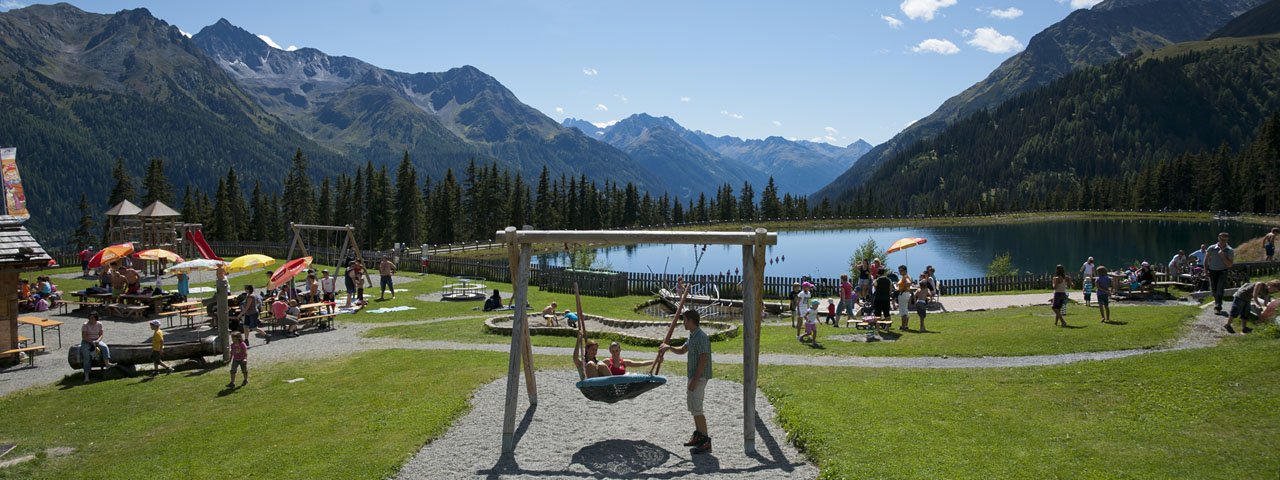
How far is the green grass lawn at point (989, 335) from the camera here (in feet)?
52.4

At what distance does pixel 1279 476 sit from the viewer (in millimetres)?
7230

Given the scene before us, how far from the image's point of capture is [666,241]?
35.6 ft

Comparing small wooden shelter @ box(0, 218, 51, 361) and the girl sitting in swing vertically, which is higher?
small wooden shelter @ box(0, 218, 51, 361)

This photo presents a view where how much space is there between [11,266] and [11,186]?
840 inches

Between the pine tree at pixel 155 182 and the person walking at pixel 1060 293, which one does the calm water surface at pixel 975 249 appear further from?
the pine tree at pixel 155 182

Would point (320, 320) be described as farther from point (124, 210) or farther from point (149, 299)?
point (124, 210)

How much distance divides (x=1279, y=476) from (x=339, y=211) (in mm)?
86306

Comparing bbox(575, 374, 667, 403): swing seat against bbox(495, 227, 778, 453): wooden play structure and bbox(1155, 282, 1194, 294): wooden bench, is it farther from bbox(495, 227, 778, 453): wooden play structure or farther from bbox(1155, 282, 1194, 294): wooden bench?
bbox(1155, 282, 1194, 294): wooden bench

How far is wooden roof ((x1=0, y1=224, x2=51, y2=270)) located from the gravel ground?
14691 mm

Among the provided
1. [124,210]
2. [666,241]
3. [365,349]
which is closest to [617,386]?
[666,241]

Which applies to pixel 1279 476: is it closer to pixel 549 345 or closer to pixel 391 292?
pixel 549 345

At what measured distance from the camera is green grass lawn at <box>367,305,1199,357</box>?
52.4 feet

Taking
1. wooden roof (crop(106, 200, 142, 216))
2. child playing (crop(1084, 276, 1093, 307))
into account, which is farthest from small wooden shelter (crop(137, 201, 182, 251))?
A: child playing (crop(1084, 276, 1093, 307))

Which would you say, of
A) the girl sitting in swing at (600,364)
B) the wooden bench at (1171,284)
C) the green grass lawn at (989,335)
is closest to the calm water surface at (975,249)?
the wooden bench at (1171,284)
